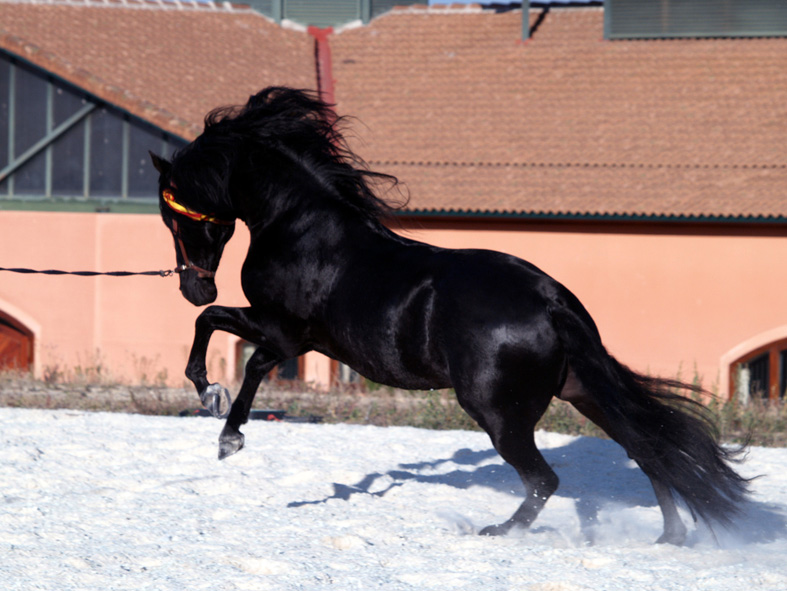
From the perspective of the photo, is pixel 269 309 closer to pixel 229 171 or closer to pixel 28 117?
A: pixel 229 171

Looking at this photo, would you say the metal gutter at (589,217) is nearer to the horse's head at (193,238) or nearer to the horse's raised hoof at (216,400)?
the horse's head at (193,238)

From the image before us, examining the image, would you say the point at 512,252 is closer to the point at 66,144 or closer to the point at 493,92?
the point at 493,92

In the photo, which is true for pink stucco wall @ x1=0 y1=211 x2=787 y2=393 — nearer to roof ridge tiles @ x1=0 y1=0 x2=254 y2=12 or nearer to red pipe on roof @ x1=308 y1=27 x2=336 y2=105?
red pipe on roof @ x1=308 y1=27 x2=336 y2=105

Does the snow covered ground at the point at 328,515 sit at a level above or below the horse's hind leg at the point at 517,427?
below

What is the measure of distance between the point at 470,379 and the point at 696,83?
11.7 metres

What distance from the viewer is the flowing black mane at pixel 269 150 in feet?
18.0

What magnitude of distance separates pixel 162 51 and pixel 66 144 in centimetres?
242

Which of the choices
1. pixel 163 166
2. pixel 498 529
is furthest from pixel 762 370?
pixel 163 166

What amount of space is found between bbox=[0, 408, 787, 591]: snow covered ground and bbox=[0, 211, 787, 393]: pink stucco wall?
467 centimetres

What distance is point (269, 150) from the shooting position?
5590mm

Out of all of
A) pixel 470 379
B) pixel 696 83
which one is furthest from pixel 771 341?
pixel 470 379

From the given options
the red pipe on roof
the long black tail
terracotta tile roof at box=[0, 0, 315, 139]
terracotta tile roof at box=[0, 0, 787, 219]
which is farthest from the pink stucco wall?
the long black tail

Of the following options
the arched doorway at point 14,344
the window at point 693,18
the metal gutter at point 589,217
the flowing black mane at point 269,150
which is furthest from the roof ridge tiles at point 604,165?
the flowing black mane at point 269,150

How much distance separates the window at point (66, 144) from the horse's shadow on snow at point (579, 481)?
26.5ft
